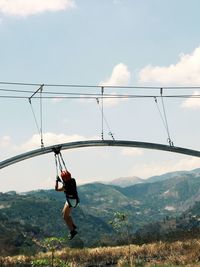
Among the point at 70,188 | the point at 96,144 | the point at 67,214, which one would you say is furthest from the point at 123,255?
the point at 70,188

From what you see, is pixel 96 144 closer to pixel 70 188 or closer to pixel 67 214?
pixel 67 214

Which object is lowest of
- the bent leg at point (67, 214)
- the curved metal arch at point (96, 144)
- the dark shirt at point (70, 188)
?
the bent leg at point (67, 214)

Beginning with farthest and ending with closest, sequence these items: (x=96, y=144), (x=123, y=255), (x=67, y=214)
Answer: (x=123, y=255)
(x=96, y=144)
(x=67, y=214)

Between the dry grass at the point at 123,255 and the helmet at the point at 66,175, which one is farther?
the dry grass at the point at 123,255

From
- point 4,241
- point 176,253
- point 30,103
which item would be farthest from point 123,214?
point 4,241

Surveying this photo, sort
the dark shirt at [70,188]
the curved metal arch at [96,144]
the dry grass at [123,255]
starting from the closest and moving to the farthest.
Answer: the dark shirt at [70,188] < the curved metal arch at [96,144] < the dry grass at [123,255]

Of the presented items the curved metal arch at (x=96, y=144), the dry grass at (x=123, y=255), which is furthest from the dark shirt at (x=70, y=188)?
the dry grass at (x=123, y=255)

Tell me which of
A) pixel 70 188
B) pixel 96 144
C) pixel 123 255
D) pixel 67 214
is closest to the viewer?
pixel 70 188

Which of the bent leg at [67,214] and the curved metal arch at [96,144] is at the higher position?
the curved metal arch at [96,144]

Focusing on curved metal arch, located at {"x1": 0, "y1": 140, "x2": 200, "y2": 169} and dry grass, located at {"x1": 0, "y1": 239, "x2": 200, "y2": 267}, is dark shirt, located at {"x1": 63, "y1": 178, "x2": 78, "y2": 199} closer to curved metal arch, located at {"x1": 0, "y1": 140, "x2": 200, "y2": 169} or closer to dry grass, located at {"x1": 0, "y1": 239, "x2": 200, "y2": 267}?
curved metal arch, located at {"x1": 0, "y1": 140, "x2": 200, "y2": 169}

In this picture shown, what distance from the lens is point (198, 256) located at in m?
45.0

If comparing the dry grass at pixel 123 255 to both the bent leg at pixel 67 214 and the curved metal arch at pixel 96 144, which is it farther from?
the bent leg at pixel 67 214

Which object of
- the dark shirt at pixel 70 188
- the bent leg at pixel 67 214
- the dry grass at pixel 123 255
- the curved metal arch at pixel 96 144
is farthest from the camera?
the dry grass at pixel 123 255

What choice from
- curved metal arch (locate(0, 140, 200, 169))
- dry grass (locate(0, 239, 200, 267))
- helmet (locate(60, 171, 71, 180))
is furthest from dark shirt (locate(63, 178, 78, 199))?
dry grass (locate(0, 239, 200, 267))
